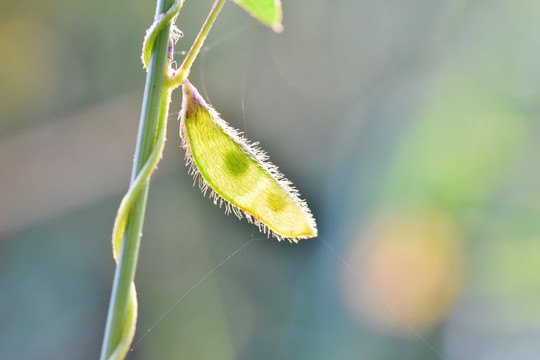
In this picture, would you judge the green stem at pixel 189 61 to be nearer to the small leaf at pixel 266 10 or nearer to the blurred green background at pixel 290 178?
the small leaf at pixel 266 10

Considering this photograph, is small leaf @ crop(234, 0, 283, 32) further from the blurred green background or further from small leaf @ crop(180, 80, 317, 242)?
the blurred green background

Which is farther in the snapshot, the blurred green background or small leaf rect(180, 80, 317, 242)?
the blurred green background

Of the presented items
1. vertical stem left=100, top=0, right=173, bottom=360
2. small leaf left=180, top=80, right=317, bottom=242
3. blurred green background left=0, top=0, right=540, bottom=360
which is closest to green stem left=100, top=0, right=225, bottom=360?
vertical stem left=100, top=0, right=173, bottom=360

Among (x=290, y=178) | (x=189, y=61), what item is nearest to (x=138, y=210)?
(x=189, y=61)

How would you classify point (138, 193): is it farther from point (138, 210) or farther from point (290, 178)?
point (290, 178)

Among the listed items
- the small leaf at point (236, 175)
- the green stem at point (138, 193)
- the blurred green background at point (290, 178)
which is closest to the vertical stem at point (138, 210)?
the green stem at point (138, 193)

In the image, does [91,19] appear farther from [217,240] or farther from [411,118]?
[411,118]

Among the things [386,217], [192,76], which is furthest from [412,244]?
[192,76]
